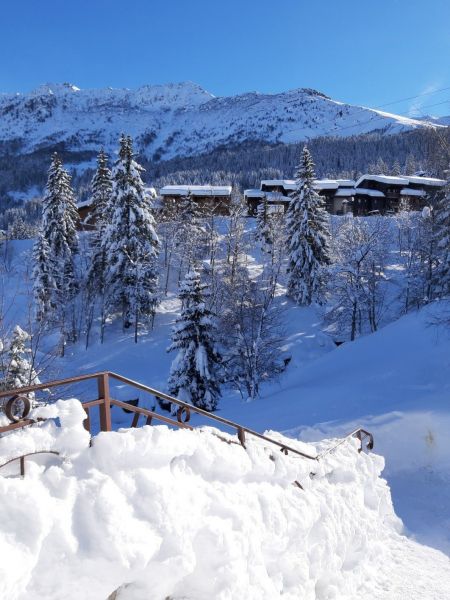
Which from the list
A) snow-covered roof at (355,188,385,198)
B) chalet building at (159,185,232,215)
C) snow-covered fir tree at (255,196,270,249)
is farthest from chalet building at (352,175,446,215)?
snow-covered fir tree at (255,196,270,249)

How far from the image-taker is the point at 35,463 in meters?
2.89

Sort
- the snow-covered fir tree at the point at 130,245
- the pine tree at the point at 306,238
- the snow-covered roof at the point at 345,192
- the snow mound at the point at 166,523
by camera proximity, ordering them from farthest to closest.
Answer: the snow-covered roof at the point at 345,192 < the pine tree at the point at 306,238 < the snow-covered fir tree at the point at 130,245 < the snow mound at the point at 166,523

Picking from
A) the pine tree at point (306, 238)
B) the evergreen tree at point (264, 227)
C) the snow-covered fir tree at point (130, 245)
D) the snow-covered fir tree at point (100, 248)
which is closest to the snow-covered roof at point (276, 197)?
the evergreen tree at point (264, 227)

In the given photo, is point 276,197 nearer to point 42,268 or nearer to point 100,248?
point 100,248

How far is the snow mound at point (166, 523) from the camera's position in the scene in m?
2.54

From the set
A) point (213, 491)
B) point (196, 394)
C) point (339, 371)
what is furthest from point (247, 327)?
point (213, 491)

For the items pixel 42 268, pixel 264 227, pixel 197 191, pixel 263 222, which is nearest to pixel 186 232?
pixel 264 227

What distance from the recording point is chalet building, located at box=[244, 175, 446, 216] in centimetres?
6550

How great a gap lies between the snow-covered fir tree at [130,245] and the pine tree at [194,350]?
36.9 feet

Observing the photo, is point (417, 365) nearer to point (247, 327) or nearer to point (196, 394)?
point (196, 394)

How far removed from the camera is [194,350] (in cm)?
2252

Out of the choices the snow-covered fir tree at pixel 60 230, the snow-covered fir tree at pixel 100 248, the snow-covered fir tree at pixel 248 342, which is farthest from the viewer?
the snow-covered fir tree at pixel 60 230

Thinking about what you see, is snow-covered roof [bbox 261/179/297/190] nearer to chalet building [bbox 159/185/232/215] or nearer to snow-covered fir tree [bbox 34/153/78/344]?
chalet building [bbox 159/185/232/215]

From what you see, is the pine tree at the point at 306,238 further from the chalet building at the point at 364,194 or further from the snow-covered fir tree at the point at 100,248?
the chalet building at the point at 364,194
